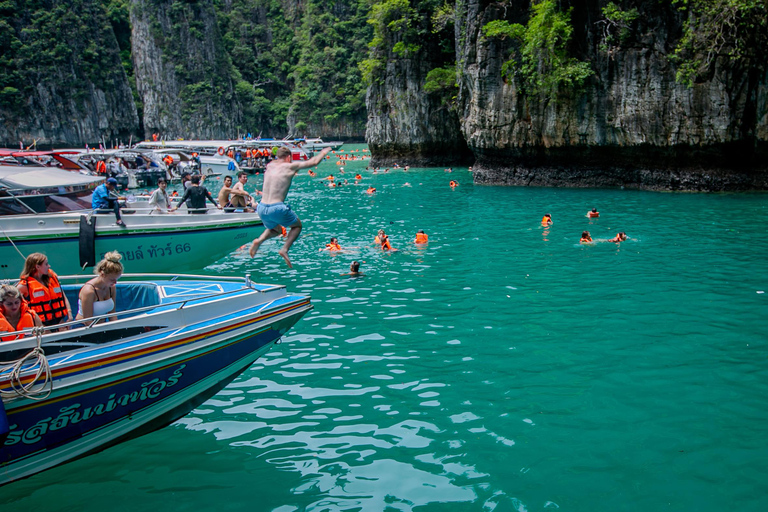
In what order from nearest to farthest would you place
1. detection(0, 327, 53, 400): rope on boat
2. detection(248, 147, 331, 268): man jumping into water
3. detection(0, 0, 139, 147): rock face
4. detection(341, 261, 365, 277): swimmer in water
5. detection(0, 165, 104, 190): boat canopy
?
detection(0, 327, 53, 400): rope on boat < detection(248, 147, 331, 268): man jumping into water < detection(0, 165, 104, 190): boat canopy < detection(341, 261, 365, 277): swimmer in water < detection(0, 0, 139, 147): rock face

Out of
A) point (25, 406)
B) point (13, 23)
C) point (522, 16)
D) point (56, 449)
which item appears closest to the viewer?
point (25, 406)

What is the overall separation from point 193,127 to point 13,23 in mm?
26683

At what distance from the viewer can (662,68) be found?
25844 mm

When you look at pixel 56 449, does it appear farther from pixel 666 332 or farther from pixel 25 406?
pixel 666 332

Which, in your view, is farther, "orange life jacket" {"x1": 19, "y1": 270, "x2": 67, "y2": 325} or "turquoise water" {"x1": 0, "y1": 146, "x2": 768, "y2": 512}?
"orange life jacket" {"x1": 19, "y1": 270, "x2": 67, "y2": 325}

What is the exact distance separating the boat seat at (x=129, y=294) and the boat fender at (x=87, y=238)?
458cm

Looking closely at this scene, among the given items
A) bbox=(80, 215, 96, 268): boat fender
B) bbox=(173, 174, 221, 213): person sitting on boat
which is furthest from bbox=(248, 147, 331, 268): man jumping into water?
bbox=(173, 174, 221, 213): person sitting on boat

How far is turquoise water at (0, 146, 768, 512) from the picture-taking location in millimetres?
5590

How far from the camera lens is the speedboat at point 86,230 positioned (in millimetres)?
11641

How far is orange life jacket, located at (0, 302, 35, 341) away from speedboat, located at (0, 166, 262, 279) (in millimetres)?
5759

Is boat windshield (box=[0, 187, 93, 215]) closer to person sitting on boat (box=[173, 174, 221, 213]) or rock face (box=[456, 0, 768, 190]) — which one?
person sitting on boat (box=[173, 174, 221, 213])

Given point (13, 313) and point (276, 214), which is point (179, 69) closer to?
point (276, 214)

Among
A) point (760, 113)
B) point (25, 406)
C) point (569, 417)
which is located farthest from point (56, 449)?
point (760, 113)

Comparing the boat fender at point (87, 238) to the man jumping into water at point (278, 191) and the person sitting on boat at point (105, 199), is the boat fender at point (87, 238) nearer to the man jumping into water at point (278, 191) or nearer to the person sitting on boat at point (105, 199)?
the person sitting on boat at point (105, 199)
